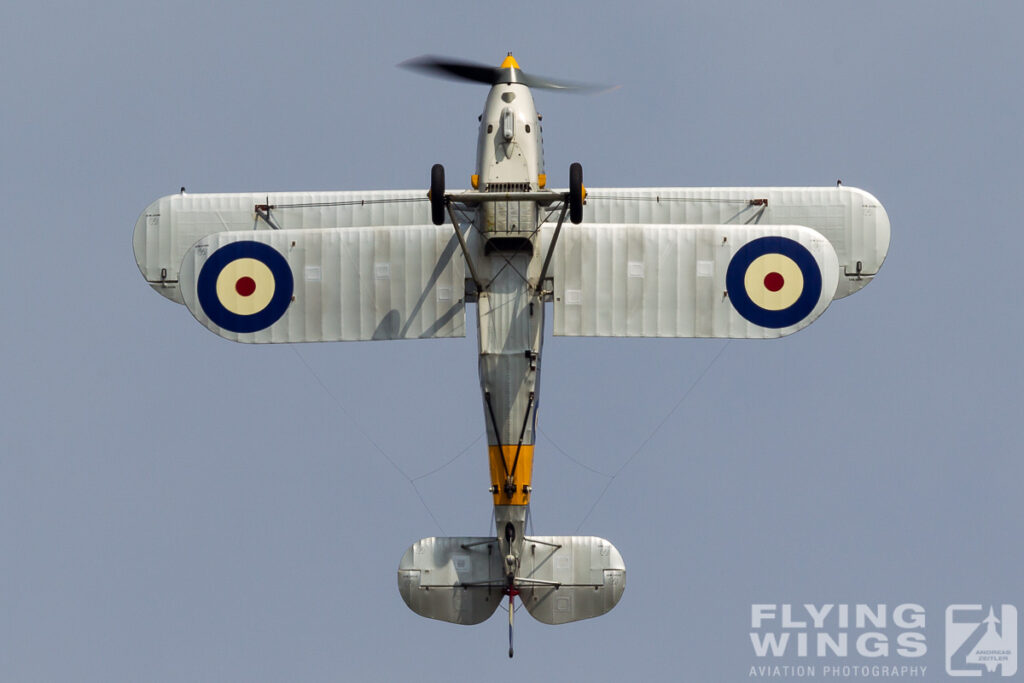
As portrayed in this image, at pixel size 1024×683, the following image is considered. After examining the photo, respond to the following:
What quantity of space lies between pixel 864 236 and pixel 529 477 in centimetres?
717

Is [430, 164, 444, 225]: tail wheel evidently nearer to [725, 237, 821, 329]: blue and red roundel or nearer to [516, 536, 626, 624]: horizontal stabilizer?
[725, 237, 821, 329]: blue and red roundel

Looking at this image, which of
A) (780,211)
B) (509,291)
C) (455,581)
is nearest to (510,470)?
(455,581)

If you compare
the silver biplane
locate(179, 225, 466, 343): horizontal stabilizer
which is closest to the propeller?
the silver biplane

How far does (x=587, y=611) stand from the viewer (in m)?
27.8

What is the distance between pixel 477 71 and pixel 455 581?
757 cm

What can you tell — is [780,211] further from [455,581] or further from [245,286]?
[245,286]

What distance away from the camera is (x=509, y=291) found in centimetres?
2800

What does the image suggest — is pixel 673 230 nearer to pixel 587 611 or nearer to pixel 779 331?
pixel 779 331

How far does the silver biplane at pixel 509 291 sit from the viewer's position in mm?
27766

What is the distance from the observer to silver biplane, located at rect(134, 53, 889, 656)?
91.1 ft

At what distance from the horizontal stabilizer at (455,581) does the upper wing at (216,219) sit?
653cm

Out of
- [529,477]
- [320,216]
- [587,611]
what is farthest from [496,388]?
[320,216]

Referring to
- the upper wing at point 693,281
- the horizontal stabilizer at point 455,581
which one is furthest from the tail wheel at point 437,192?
the horizontal stabilizer at point 455,581

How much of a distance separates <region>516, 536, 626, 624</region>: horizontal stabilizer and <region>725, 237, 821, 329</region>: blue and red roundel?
155 inches
